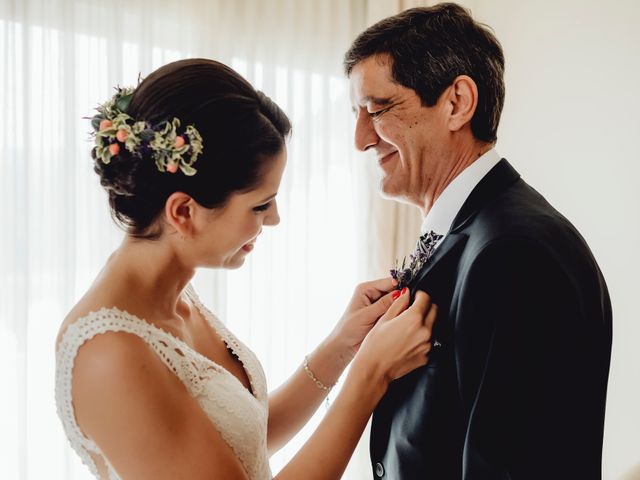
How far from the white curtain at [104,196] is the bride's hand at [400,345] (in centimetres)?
163

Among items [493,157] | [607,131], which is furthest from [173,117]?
[607,131]

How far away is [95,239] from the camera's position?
2.56 meters

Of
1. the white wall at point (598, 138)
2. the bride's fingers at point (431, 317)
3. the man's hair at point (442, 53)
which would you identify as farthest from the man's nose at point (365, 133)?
the white wall at point (598, 138)

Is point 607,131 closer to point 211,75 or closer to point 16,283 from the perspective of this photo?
point 211,75

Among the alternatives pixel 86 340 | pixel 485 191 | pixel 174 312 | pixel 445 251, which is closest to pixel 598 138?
pixel 485 191

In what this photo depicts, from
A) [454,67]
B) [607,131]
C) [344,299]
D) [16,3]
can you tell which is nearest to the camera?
[454,67]

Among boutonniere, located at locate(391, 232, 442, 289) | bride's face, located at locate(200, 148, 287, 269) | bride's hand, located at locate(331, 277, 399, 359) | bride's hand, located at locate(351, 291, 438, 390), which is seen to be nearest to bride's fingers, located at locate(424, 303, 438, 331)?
bride's hand, located at locate(351, 291, 438, 390)

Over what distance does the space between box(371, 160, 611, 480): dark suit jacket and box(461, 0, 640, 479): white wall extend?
161cm

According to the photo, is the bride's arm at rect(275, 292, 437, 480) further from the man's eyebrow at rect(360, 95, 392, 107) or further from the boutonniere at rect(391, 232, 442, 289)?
the man's eyebrow at rect(360, 95, 392, 107)

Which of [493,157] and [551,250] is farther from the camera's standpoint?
[493,157]

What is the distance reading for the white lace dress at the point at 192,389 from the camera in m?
1.18

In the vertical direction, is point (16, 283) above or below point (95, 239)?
below

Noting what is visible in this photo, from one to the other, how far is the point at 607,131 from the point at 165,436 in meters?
2.42

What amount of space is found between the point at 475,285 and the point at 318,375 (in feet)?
2.65
